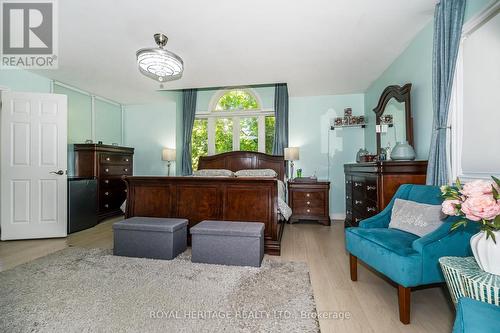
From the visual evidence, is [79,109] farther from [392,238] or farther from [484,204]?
[484,204]

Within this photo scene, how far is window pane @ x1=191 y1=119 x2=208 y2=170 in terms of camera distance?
5219 mm

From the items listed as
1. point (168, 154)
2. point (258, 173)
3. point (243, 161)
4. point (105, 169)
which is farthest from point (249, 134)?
point (105, 169)

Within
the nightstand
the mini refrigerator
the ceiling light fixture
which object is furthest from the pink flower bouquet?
the mini refrigerator

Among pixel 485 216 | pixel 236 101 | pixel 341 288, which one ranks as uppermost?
pixel 236 101

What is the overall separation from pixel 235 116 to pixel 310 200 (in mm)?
2451

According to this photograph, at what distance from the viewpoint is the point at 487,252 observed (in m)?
1.08

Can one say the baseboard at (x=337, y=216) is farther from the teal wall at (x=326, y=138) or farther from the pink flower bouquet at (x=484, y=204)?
the pink flower bouquet at (x=484, y=204)

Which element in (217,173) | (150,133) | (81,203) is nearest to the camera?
(81,203)

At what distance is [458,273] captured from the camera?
1.14 m

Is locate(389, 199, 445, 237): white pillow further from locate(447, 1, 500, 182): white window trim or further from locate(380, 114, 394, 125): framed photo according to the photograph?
locate(380, 114, 394, 125): framed photo

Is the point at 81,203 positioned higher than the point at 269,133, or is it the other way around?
the point at 269,133

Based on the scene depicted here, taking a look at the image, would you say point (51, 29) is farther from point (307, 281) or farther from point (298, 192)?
point (298, 192)

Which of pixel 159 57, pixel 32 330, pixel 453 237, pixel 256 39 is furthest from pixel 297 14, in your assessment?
pixel 32 330

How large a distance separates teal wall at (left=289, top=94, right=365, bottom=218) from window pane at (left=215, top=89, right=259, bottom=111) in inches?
35.1
